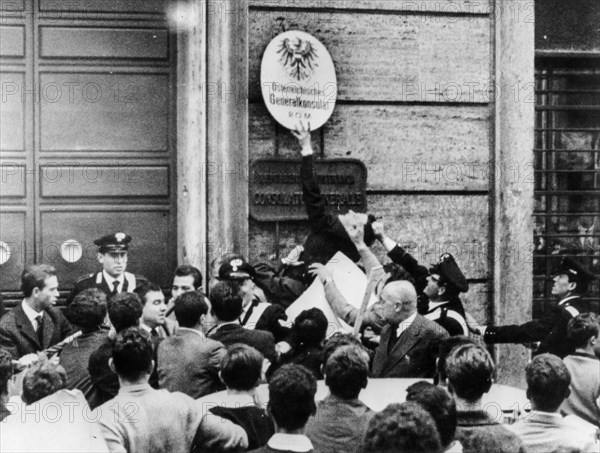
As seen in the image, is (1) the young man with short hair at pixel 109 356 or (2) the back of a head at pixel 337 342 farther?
(1) the young man with short hair at pixel 109 356

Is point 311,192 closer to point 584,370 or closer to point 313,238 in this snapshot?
point 313,238

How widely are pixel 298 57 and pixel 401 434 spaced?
6.04 metres

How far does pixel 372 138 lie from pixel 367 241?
121 cm

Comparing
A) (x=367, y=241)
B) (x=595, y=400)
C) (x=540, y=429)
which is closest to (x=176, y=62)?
(x=367, y=241)

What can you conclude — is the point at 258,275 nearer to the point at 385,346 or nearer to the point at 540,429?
the point at 385,346

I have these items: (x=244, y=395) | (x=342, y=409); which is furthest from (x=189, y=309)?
(x=342, y=409)

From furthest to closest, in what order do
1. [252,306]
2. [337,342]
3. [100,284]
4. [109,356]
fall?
[100,284]
[252,306]
[109,356]
[337,342]

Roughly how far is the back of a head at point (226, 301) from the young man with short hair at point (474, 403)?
1766mm

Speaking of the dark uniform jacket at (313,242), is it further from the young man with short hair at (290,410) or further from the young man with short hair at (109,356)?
the young man with short hair at (290,410)

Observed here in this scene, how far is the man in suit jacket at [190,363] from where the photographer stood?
563 centimetres

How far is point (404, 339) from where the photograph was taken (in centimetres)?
641

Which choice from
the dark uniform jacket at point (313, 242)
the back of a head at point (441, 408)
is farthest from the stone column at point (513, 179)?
the back of a head at point (441, 408)

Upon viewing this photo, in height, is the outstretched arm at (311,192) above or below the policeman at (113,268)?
above

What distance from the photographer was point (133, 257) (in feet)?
30.3
